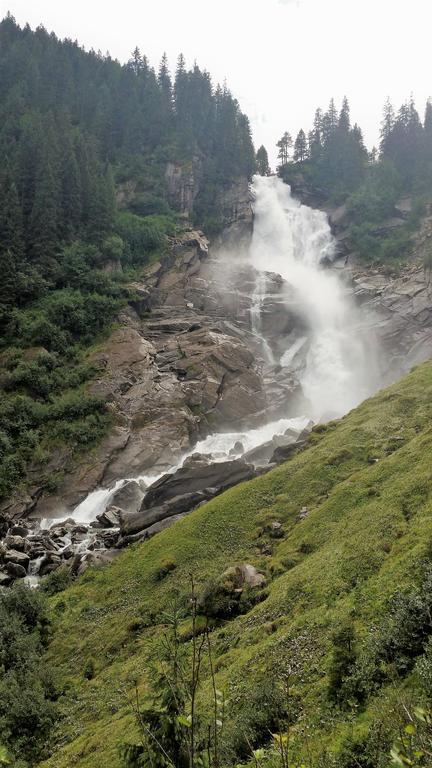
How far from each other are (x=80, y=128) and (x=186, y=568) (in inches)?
3333

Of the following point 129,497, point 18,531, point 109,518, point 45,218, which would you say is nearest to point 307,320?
point 45,218

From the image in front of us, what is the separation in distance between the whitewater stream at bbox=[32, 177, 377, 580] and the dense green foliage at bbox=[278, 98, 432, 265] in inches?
263

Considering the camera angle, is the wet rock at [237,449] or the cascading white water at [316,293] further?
the cascading white water at [316,293]

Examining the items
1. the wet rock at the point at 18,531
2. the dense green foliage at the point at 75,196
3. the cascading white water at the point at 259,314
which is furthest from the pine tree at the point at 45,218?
the wet rock at the point at 18,531

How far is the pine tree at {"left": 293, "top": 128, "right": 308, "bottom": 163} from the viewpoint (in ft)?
349

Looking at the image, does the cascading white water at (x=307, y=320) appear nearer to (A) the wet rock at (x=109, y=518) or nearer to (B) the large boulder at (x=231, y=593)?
(A) the wet rock at (x=109, y=518)

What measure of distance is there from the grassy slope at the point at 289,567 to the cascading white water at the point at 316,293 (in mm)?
24882

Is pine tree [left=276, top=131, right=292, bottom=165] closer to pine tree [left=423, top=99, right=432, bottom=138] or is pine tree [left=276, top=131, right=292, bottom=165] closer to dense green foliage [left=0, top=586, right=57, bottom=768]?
pine tree [left=423, top=99, right=432, bottom=138]

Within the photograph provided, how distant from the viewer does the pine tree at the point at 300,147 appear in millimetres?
106375

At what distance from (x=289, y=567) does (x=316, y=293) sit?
58061 mm

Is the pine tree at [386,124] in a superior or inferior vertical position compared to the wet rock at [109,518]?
superior

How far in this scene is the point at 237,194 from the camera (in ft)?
286

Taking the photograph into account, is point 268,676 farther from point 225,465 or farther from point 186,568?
point 225,465

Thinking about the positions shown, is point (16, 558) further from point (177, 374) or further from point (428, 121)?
point (428, 121)
